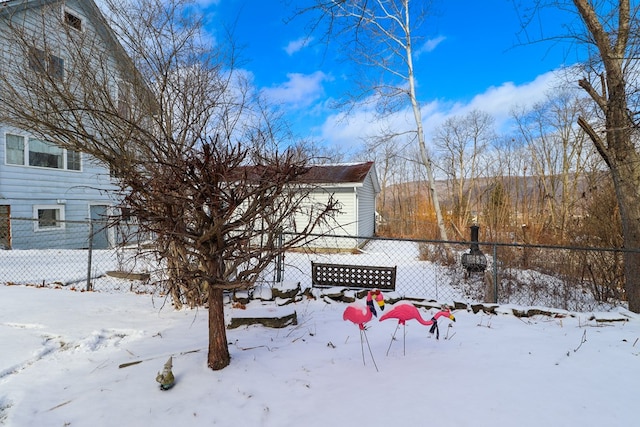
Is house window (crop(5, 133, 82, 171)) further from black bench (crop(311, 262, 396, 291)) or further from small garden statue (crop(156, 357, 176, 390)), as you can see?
small garden statue (crop(156, 357, 176, 390))

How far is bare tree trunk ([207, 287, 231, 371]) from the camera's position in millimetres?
2447

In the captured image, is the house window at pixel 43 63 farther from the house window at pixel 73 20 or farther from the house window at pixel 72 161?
the house window at pixel 72 161

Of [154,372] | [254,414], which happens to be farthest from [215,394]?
[154,372]

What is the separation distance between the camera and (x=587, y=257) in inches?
230

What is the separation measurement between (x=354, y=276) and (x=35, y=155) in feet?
37.4

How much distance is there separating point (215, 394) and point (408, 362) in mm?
1561

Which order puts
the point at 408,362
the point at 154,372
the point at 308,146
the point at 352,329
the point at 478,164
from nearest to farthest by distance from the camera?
the point at 154,372
the point at 408,362
the point at 352,329
the point at 308,146
the point at 478,164

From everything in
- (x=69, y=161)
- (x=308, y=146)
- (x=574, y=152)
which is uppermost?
(x=574, y=152)

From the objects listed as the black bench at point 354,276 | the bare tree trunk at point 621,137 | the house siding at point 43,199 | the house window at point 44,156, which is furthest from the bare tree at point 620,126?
the house window at point 44,156

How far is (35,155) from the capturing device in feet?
32.2

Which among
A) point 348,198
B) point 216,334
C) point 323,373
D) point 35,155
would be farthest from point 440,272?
→ point 35,155

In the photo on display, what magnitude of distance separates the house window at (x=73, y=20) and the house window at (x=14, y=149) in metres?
7.56

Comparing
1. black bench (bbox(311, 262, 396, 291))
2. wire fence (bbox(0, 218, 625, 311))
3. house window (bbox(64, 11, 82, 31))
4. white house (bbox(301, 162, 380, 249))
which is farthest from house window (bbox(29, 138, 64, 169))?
black bench (bbox(311, 262, 396, 291))

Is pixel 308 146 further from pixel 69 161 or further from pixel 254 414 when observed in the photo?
Answer: pixel 69 161
